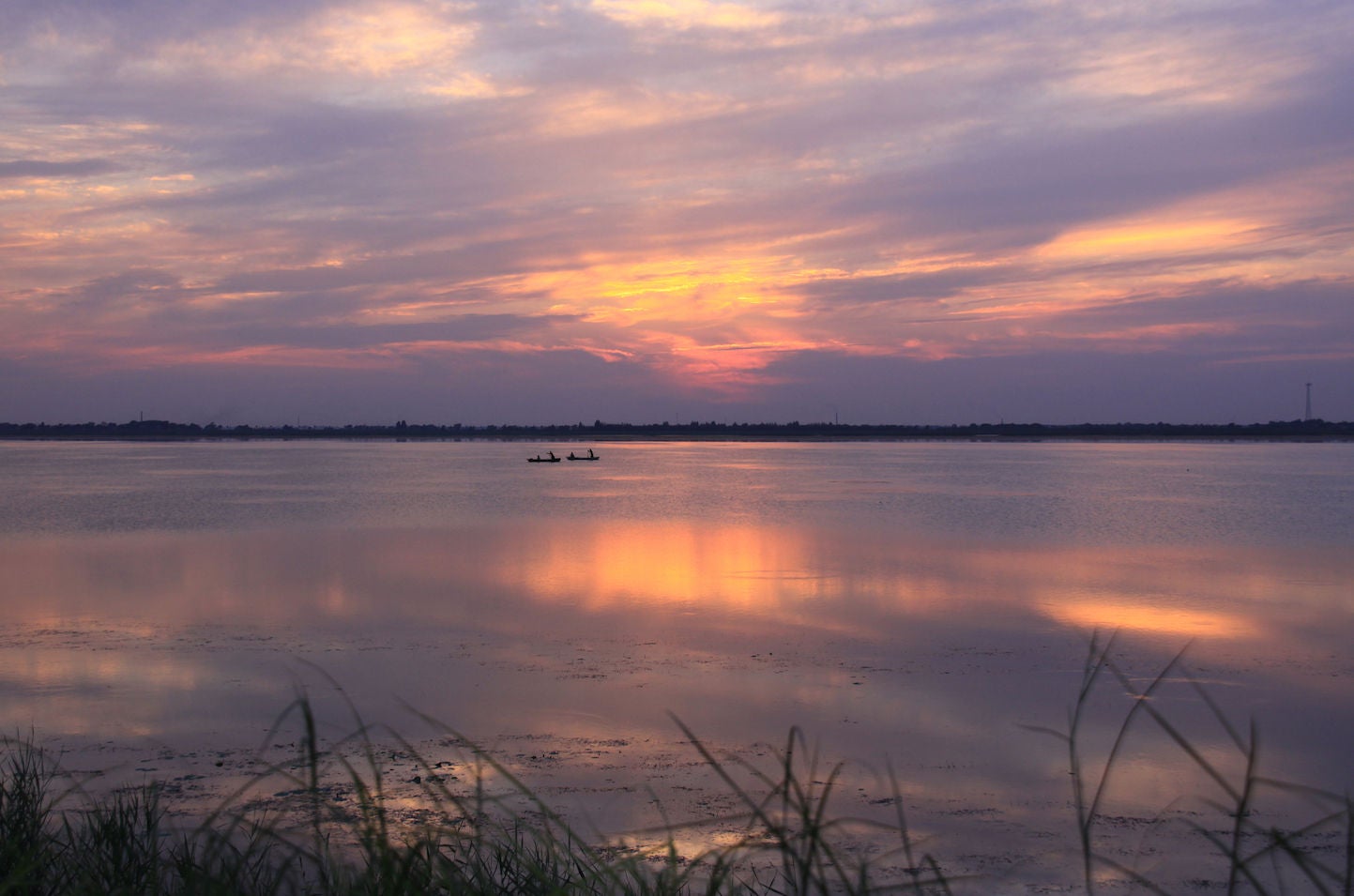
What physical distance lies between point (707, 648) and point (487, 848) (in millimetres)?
4917

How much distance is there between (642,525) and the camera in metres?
22.5

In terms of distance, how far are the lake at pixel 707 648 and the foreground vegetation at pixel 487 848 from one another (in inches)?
9.8

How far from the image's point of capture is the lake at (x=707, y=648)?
622 centimetres

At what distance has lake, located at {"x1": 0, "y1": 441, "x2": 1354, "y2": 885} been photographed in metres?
6.22

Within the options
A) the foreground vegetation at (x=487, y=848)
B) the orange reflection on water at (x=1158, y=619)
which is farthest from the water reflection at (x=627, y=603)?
the foreground vegetation at (x=487, y=848)

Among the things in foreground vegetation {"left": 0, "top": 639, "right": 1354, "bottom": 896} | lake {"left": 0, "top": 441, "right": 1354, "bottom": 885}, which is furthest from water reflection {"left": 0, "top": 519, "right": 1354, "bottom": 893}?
foreground vegetation {"left": 0, "top": 639, "right": 1354, "bottom": 896}

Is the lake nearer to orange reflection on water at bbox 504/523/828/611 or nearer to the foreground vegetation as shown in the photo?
orange reflection on water at bbox 504/523/828/611

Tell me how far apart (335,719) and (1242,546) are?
16032mm

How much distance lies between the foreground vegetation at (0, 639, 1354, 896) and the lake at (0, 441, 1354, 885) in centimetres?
25

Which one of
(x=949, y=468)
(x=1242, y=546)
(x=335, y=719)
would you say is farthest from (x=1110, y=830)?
(x=949, y=468)

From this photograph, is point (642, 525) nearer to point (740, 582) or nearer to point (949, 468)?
point (740, 582)

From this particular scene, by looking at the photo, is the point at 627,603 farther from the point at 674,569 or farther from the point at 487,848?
the point at 487,848

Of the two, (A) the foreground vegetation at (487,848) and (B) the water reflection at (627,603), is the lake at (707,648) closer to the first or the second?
(B) the water reflection at (627,603)

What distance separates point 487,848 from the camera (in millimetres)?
4949
